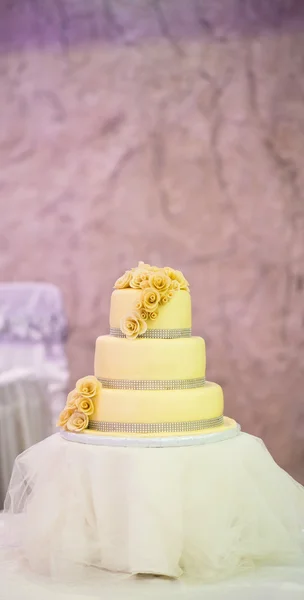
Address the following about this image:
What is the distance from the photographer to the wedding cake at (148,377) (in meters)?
2.46

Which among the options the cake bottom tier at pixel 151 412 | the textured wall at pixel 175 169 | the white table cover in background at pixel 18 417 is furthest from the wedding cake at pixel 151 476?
the textured wall at pixel 175 169

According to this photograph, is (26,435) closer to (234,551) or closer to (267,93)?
(234,551)

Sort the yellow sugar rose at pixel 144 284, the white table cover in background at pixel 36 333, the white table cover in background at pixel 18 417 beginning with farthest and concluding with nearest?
the white table cover in background at pixel 36 333, the white table cover in background at pixel 18 417, the yellow sugar rose at pixel 144 284

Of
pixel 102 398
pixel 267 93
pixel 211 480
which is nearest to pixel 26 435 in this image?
pixel 102 398

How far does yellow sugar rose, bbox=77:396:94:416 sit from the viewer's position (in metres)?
2.51

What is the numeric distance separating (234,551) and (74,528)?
0.47 meters

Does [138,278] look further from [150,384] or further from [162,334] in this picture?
[150,384]

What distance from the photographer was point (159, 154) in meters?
4.03

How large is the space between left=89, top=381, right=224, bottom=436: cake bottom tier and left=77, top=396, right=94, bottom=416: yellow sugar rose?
24 millimetres

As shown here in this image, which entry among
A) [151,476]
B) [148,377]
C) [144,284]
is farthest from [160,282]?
[151,476]

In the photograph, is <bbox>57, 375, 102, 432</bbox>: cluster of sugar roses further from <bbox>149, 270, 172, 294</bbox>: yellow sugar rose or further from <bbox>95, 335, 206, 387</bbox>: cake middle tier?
<bbox>149, 270, 172, 294</bbox>: yellow sugar rose

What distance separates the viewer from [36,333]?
410 centimetres

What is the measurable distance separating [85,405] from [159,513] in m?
0.42

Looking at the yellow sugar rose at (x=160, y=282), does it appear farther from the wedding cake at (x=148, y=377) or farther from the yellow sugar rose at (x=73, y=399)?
the yellow sugar rose at (x=73, y=399)
